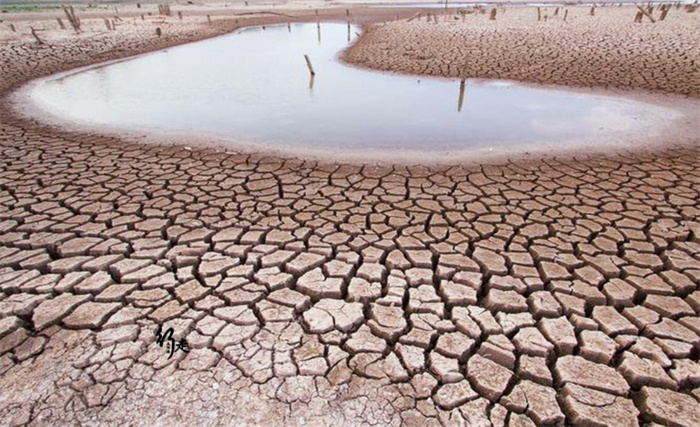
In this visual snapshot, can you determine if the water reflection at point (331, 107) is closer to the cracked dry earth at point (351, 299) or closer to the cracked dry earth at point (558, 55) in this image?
the cracked dry earth at point (558, 55)

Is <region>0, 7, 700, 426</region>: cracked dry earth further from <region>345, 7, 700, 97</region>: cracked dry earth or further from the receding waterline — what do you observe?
<region>345, 7, 700, 97</region>: cracked dry earth

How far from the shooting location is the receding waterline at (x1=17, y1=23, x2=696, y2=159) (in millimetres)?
6656

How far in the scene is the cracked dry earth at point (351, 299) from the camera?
2248mm

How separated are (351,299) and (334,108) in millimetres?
6071

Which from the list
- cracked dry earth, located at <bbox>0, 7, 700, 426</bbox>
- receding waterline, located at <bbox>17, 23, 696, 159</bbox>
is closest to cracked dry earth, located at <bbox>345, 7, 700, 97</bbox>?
receding waterline, located at <bbox>17, 23, 696, 159</bbox>

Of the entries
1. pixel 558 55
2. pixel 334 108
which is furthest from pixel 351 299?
pixel 558 55

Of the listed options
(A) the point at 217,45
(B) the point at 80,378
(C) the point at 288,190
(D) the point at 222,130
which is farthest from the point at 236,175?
(A) the point at 217,45

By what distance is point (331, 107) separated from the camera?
8.47 m

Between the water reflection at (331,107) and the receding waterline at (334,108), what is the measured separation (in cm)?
2

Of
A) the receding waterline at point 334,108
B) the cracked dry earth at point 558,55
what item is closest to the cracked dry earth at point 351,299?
the receding waterline at point 334,108

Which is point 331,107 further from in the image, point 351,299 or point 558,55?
point 558,55

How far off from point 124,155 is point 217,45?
13908mm

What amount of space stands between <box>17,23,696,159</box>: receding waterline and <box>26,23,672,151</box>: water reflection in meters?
0.02

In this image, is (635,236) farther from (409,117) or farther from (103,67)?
(103,67)
